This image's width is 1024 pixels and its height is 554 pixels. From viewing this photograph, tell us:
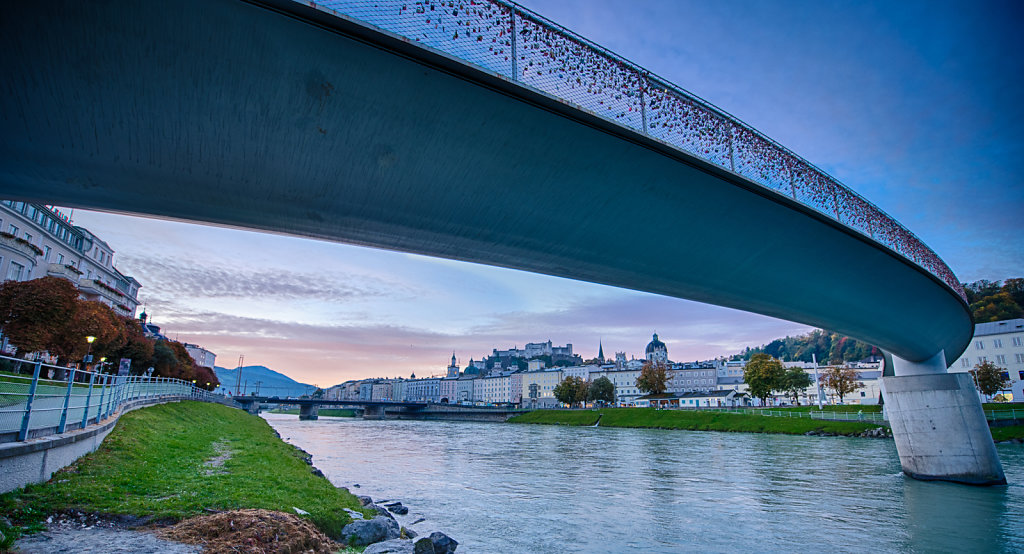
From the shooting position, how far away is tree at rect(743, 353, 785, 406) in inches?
2982

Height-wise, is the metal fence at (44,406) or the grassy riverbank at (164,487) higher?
the metal fence at (44,406)

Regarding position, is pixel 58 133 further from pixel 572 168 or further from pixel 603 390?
pixel 603 390

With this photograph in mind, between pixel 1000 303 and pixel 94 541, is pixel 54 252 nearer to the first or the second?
pixel 94 541

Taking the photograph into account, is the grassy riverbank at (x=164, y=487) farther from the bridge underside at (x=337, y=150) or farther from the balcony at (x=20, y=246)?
the balcony at (x=20, y=246)

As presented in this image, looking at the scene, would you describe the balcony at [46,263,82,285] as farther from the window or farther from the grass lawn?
the grass lawn

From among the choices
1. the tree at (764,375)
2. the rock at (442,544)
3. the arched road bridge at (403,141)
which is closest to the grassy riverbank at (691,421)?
the tree at (764,375)

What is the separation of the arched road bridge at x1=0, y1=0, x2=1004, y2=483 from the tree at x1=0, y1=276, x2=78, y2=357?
20947mm

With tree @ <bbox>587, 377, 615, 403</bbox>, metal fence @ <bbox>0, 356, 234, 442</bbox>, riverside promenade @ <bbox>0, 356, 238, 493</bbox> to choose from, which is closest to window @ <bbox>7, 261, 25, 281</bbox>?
metal fence @ <bbox>0, 356, 234, 442</bbox>

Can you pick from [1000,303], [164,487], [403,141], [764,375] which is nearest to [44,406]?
[164,487]

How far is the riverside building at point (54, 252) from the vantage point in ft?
131

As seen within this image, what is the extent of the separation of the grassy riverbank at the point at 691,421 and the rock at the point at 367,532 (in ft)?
169

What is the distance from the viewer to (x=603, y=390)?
110 metres

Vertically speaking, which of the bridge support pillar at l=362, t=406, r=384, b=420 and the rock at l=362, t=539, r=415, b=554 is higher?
the rock at l=362, t=539, r=415, b=554

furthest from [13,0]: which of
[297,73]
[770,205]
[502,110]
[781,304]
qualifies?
[781,304]
